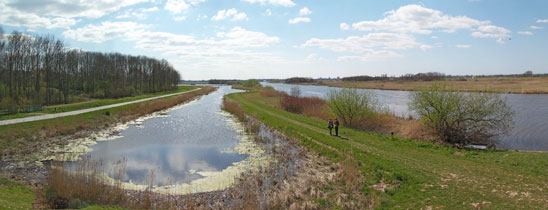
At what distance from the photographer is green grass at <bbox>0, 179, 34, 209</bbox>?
816 cm

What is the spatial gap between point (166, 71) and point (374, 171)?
342 ft

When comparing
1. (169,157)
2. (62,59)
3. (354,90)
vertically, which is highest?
(62,59)

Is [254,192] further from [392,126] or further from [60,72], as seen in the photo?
[60,72]

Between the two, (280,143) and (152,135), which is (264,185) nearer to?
(280,143)

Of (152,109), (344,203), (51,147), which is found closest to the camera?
(344,203)

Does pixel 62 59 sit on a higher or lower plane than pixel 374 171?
higher

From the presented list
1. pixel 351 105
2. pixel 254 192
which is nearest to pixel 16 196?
pixel 254 192

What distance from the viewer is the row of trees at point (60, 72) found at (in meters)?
40.0

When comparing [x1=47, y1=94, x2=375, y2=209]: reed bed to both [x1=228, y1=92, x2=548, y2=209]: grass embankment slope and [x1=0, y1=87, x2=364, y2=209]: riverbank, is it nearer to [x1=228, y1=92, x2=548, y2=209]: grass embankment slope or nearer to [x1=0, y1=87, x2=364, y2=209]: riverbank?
[x1=0, y1=87, x2=364, y2=209]: riverbank

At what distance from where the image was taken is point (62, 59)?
2074 inches

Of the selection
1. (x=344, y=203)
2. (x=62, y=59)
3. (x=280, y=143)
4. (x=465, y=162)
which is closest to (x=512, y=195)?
(x=465, y=162)

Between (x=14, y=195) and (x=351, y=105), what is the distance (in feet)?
75.9

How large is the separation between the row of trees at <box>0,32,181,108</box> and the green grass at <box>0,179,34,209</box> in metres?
25.9

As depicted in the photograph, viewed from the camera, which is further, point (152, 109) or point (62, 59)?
point (62, 59)
